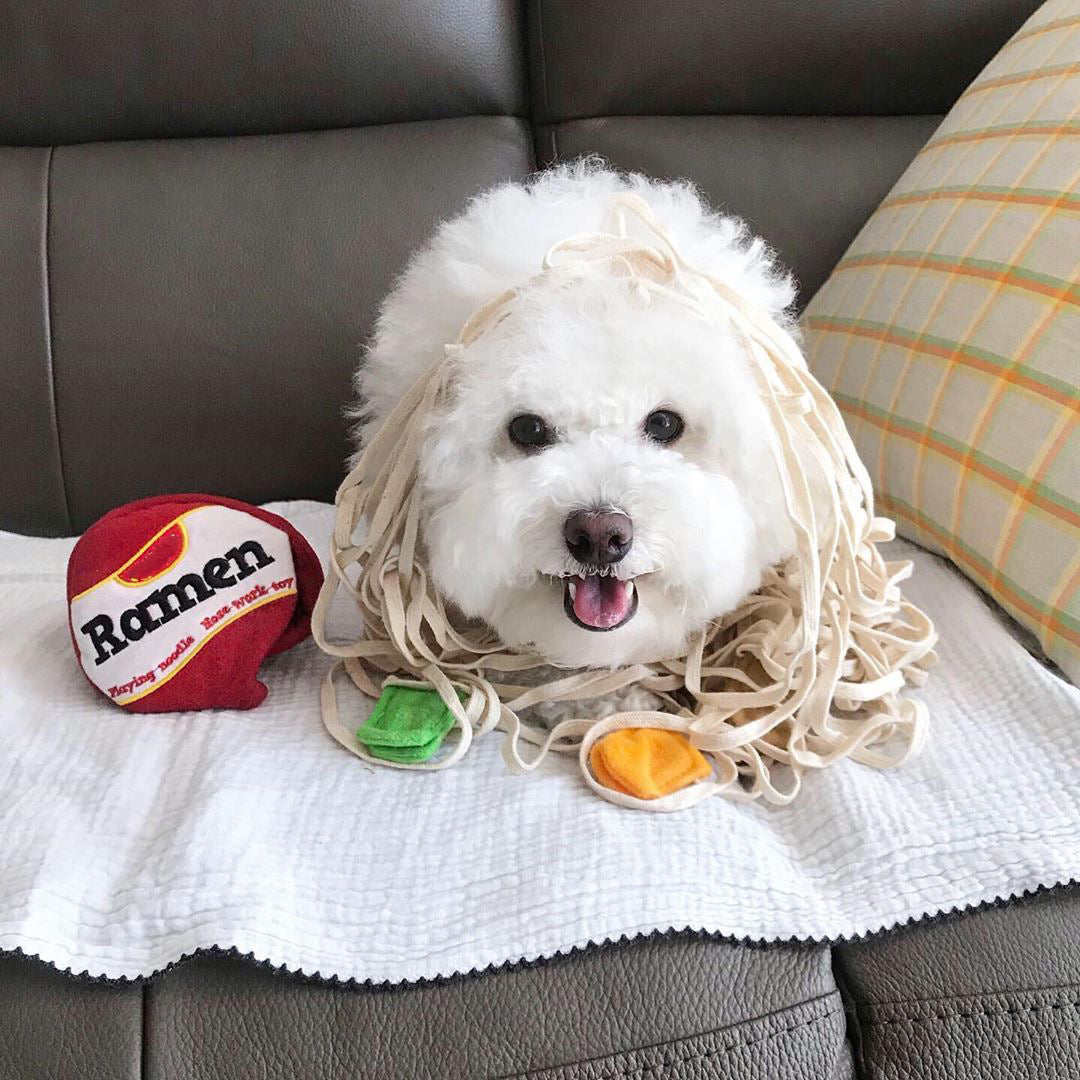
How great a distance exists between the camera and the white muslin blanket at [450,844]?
0.64 m

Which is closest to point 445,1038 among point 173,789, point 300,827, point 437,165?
point 300,827

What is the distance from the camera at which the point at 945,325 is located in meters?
1.01

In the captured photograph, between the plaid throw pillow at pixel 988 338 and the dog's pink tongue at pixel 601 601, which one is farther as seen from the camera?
the plaid throw pillow at pixel 988 338

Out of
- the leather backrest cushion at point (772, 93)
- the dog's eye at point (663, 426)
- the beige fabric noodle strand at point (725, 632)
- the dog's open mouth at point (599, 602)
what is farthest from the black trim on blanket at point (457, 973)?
the leather backrest cushion at point (772, 93)

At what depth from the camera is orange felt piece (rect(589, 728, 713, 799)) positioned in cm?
76

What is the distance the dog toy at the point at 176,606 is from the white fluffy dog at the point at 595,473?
0.56 ft

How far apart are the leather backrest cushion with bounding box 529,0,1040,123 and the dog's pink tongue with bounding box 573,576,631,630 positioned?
80 cm

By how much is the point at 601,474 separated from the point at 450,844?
29 cm

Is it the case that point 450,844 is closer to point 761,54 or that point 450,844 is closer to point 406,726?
point 406,726

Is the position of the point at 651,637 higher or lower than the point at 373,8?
lower

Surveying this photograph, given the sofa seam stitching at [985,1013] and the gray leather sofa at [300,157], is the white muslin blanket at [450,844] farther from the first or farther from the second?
the gray leather sofa at [300,157]

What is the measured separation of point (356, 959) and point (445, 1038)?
7 cm

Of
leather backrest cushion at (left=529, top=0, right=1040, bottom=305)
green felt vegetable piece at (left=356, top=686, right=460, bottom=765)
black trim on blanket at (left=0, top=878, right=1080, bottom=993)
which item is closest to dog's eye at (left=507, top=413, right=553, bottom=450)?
green felt vegetable piece at (left=356, top=686, right=460, bottom=765)

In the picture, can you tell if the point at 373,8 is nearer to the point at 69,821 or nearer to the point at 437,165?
the point at 437,165
